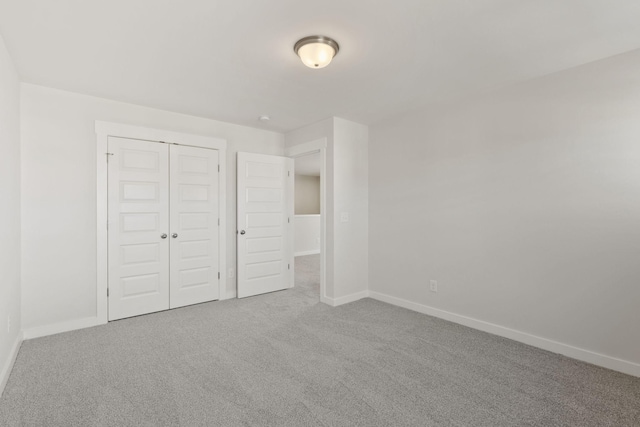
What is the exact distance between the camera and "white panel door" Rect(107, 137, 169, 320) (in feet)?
11.2

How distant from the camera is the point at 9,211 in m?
2.43

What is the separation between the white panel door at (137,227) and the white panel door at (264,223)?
0.97 metres

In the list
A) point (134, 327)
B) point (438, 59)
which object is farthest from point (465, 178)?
point (134, 327)

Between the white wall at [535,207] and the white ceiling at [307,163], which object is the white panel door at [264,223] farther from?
the white ceiling at [307,163]

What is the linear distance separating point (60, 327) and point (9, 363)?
83cm

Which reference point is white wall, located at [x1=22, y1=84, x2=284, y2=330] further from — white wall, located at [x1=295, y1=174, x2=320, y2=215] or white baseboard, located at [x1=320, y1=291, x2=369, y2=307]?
white wall, located at [x1=295, y1=174, x2=320, y2=215]

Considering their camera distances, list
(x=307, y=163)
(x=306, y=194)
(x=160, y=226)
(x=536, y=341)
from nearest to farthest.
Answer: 1. (x=536, y=341)
2. (x=160, y=226)
3. (x=307, y=163)
4. (x=306, y=194)

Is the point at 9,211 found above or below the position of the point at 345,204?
below

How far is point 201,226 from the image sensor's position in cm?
404

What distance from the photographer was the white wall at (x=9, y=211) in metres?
2.19

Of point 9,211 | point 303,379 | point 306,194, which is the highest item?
point 306,194

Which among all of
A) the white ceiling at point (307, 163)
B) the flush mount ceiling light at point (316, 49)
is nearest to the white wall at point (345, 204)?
the flush mount ceiling light at point (316, 49)

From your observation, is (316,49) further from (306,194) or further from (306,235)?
(306,194)

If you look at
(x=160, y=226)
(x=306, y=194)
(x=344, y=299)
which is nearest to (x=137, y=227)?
(x=160, y=226)
